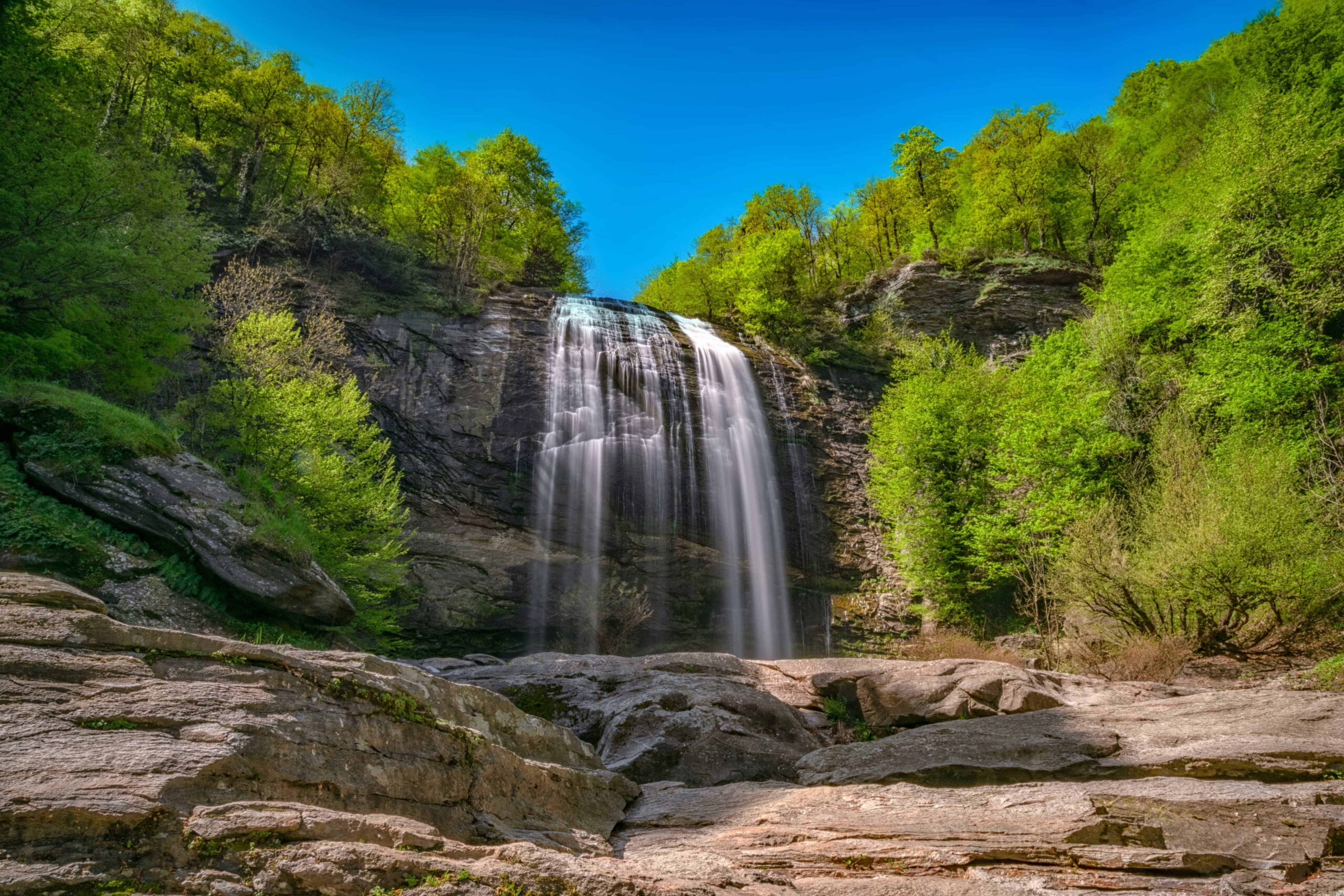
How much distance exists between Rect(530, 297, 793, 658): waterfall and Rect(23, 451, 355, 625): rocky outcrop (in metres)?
12.3

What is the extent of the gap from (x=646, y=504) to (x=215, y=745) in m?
21.9

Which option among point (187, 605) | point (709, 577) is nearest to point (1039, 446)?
point (709, 577)

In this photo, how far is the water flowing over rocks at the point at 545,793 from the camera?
2.99 metres

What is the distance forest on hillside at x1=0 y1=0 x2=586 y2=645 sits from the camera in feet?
41.3

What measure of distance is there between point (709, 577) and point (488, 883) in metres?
22.4

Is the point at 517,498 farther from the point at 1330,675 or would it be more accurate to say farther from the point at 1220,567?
the point at 1330,675

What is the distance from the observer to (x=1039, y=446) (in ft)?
67.6

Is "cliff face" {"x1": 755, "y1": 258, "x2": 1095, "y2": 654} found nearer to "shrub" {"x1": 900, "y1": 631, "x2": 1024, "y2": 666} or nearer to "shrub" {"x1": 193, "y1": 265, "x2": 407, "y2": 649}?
"shrub" {"x1": 900, "y1": 631, "x2": 1024, "y2": 666}

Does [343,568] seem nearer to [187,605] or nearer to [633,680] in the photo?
[187,605]

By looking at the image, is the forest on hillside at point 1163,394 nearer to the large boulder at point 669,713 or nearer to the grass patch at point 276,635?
the large boulder at point 669,713

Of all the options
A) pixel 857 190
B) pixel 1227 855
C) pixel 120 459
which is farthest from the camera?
pixel 857 190

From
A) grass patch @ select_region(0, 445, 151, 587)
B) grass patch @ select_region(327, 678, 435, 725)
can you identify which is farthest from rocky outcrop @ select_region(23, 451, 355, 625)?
grass patch @ select_region(327, 678, 435, 725)

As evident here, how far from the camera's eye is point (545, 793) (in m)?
5.60

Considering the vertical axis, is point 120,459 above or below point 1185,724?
above
